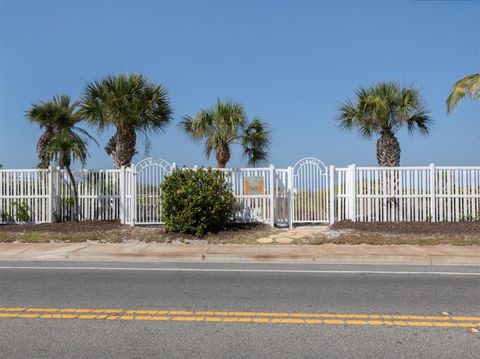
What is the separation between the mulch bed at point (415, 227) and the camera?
14.1 m

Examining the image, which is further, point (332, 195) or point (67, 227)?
point (332, 195)

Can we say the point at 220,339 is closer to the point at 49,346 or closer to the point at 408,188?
the point at 49,346

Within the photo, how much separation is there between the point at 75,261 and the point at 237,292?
514cm

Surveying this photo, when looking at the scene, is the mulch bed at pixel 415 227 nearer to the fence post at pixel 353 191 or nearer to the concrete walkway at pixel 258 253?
the fence post at pixel 353 191

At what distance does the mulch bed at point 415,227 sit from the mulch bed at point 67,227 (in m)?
7.18

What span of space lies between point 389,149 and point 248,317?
13.8 m

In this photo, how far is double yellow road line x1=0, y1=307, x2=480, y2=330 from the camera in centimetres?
562

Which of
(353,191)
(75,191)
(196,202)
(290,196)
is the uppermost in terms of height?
(75,191)

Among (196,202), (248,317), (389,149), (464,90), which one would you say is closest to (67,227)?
(196,202)

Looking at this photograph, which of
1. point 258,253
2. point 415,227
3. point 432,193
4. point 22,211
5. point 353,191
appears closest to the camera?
point 258,253

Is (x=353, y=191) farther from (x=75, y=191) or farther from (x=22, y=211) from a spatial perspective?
(x=22, y=211)

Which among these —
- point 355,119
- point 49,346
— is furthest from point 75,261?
point 355,119

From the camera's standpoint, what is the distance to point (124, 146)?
57.6ft

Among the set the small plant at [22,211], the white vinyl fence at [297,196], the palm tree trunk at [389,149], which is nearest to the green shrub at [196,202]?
the white vinyl fence at [297,196]
